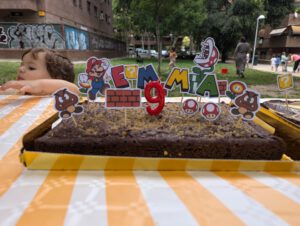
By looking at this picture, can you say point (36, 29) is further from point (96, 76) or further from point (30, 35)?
point (96, 76)

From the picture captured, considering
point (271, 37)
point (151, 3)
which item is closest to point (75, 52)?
point (151, 3)

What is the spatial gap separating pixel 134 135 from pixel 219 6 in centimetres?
2544

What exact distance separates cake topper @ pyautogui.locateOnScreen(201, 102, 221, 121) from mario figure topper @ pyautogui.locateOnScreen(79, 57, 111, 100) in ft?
2.13

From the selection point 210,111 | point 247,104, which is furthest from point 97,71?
point 247,104

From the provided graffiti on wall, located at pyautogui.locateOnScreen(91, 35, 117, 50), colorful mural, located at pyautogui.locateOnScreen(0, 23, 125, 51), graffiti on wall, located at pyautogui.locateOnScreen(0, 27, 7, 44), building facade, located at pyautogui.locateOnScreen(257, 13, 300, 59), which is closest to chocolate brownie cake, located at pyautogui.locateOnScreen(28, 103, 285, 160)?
colorful mural, located at pyautogui.locateOnScreen(0, 23, 125, 51)

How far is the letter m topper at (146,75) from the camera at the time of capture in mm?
1754

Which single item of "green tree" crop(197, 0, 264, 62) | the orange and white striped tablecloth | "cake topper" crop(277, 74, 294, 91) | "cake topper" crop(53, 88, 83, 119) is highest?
"green tree" crop(197, 0, 264, 62)

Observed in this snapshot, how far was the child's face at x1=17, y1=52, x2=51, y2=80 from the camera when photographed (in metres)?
2.68

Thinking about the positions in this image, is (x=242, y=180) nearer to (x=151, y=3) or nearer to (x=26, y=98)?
(x=26, y=98)

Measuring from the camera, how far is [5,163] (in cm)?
127

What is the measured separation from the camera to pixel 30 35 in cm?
1320

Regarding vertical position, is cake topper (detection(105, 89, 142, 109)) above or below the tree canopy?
below

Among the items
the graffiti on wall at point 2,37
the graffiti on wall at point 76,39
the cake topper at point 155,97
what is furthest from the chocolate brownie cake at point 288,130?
the graffiti on wall at point 2,37

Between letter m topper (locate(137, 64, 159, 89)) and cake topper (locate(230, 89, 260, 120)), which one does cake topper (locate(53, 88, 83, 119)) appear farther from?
cake topper (locate(230, 89, 260, 120))
